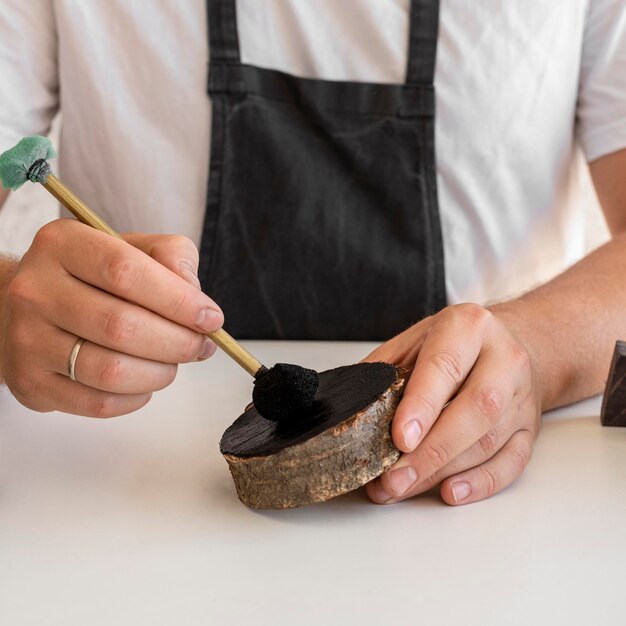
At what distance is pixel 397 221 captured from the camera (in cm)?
155

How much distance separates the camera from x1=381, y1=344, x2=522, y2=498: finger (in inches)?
34.6

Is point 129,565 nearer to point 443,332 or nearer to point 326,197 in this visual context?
point 443,332

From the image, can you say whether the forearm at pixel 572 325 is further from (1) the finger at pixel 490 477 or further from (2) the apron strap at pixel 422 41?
(2) the apron strap at pixel 422 41

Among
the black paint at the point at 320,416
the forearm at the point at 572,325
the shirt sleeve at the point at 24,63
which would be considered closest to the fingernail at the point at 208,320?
the black paint at the point at 320,416

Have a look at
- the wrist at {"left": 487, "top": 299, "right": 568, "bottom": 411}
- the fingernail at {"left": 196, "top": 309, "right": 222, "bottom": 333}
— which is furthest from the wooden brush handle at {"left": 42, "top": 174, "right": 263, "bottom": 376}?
the wrist at {"left": 487, "top": 299, "right": 568, "bottom": 411}

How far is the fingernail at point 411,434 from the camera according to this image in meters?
0.85

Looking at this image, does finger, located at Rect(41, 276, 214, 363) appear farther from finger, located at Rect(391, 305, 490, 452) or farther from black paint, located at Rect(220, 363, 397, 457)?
finger, located at Rect(391, 305, 490, 452)

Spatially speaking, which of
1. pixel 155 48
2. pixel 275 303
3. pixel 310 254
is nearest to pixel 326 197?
pixel 310 254

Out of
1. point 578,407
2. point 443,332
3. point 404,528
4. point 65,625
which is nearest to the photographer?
point 65,625

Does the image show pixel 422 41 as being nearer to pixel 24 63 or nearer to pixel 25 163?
pixel 24 63

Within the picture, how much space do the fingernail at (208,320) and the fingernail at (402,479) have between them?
235 mm

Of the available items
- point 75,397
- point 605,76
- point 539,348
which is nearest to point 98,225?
point 75,397

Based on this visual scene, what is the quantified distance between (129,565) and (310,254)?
85 centimetres

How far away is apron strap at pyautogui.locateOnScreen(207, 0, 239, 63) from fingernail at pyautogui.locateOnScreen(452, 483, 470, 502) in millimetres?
894
